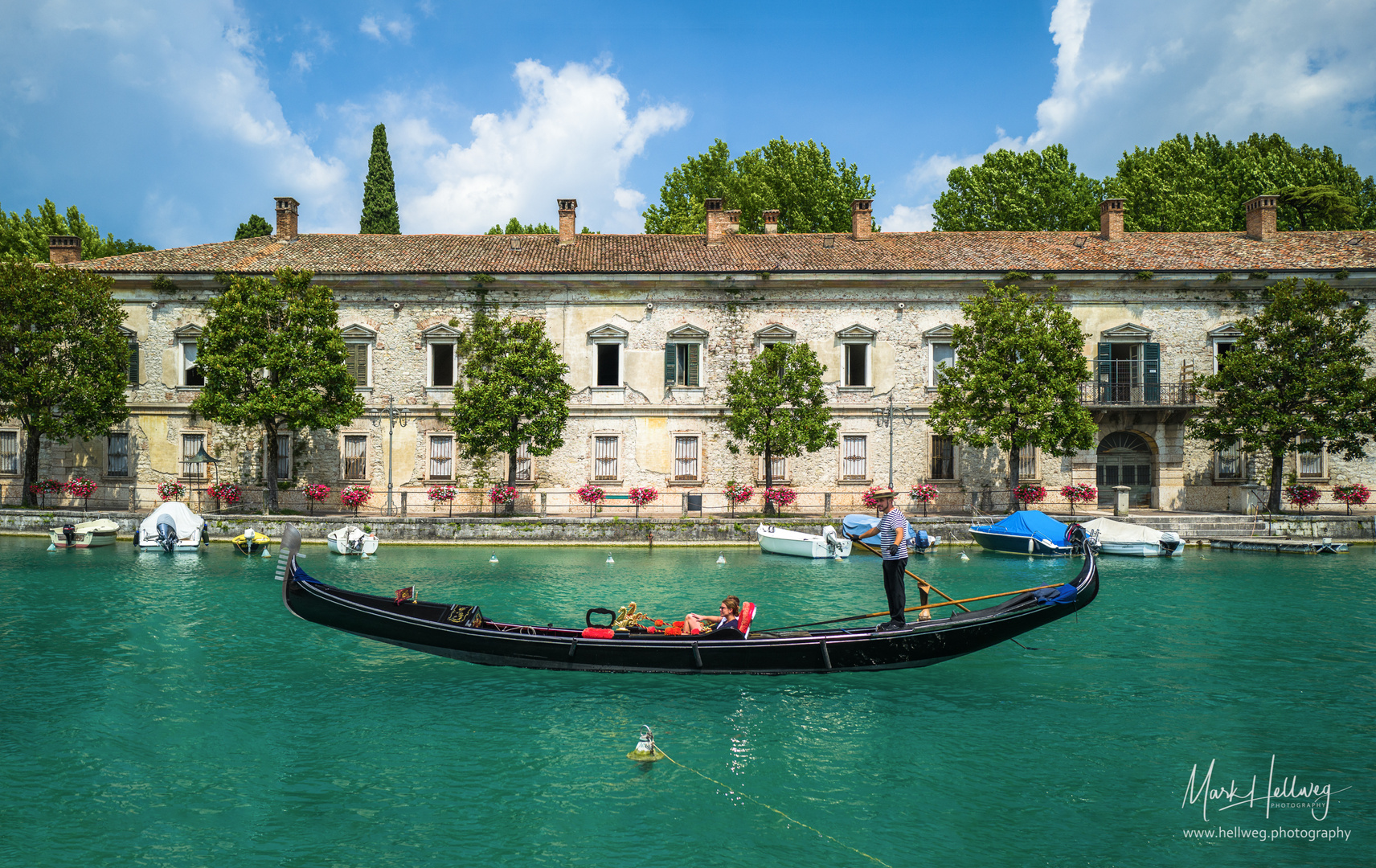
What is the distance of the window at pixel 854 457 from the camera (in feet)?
108

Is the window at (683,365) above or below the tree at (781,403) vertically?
above

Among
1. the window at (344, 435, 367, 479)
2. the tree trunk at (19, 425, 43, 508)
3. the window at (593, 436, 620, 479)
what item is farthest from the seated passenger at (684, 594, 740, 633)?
the tree trunk at (19, 425, 43, 508)

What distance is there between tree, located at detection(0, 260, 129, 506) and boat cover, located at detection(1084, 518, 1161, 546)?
1325 inches

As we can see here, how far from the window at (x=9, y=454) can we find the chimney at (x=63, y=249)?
285 inches

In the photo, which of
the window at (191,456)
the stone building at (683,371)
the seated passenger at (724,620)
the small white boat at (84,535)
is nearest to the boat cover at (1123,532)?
the stone building at (683,371)

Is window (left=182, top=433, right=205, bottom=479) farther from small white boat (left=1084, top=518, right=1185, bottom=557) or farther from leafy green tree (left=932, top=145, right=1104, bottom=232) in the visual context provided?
leafy green tree (left=932, top=145, right=1104, bottom=232)

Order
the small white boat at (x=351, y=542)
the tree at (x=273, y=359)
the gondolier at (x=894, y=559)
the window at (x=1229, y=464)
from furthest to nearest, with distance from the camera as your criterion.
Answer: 1. the window at (x=1229, y=464)
2. the tree at (x=273, y=359)
3. the small white boat at (x=351, y=542)
4. the gondolier at (x=894, y=559)

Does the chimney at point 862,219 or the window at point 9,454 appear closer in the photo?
the window at point 9,454

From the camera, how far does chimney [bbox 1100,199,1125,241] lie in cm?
3538

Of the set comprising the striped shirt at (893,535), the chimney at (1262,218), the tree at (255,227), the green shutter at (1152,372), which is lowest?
the striped shirt at (893,535)

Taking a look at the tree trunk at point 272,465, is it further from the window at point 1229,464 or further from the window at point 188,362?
the window at point 1229,464

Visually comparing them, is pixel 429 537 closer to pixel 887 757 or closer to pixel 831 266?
pixel 831 266

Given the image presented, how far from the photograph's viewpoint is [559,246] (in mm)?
35719

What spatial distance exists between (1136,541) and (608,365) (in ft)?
63.0
